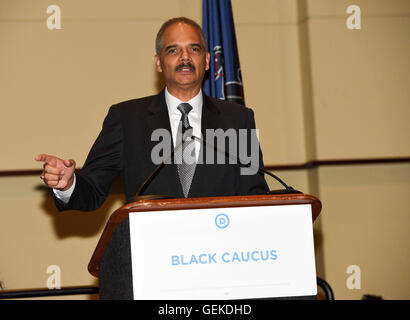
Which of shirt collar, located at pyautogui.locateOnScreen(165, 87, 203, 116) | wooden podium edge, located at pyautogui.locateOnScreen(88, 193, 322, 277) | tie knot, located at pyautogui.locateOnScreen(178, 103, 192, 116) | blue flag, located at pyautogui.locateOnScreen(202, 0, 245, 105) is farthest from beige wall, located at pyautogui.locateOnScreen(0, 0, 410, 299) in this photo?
wooden podium edge, located at pyautogui.locateOnScreen(88, 193, 322, 277)

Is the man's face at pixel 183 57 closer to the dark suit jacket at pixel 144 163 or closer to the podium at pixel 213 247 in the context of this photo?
the dark suit jacket at pixel 144 163

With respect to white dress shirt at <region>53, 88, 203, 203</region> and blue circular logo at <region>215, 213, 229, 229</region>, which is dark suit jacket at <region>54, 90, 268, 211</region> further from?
blue circular logo at <region>215, 213, 229, 229</region>

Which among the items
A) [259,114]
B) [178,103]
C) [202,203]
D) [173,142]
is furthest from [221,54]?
[202,203]

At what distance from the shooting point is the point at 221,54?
→ 4.40 m

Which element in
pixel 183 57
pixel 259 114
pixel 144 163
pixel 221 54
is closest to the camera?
pixel 144 163

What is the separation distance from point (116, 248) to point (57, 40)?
11.8 ft

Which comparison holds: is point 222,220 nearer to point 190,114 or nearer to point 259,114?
point 190,114

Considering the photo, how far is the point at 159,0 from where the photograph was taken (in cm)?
495

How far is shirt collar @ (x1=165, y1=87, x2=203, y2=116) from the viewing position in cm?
252

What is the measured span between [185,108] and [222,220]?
0.98 meters
